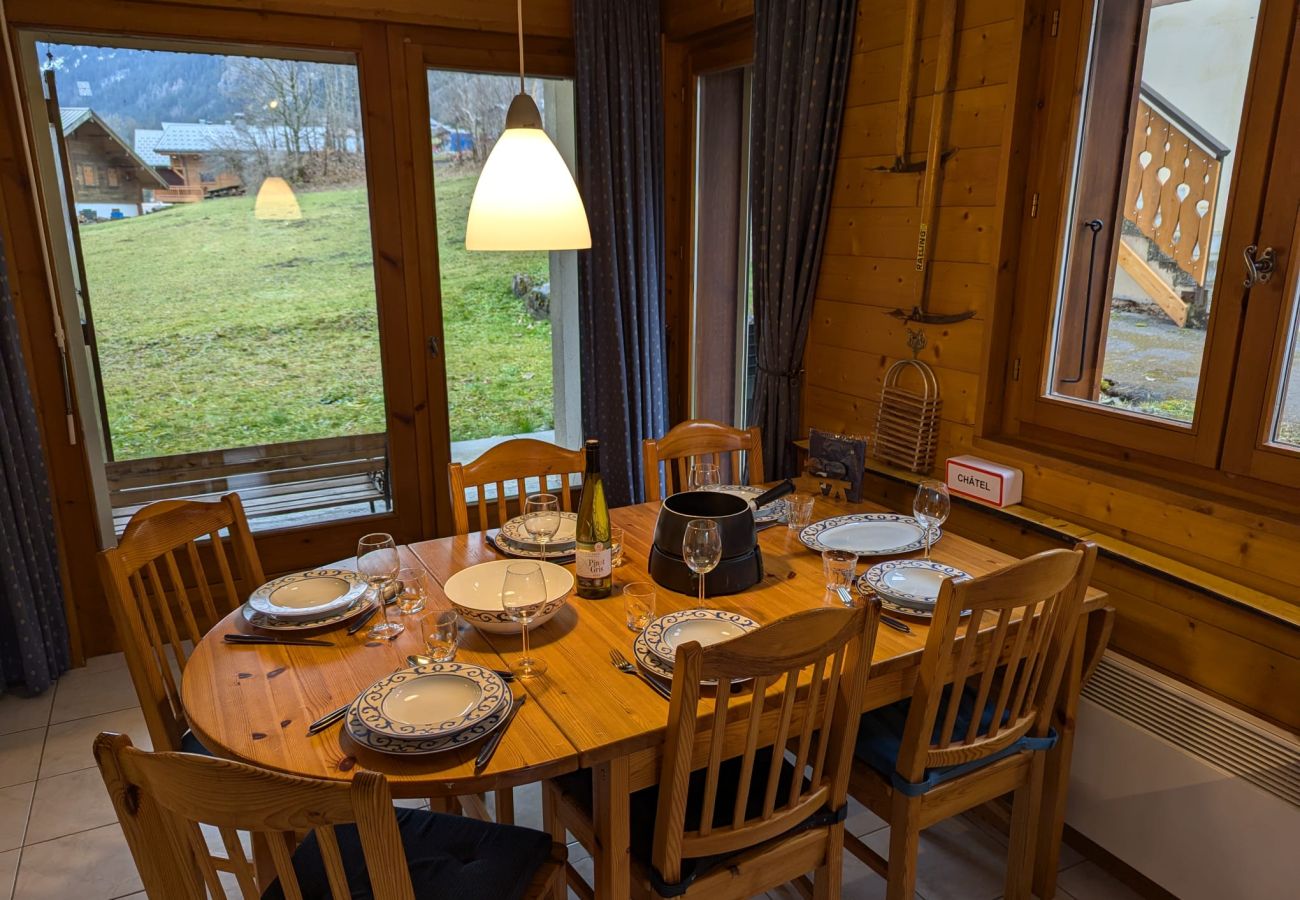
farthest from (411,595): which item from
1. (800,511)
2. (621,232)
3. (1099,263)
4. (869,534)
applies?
(621,232)

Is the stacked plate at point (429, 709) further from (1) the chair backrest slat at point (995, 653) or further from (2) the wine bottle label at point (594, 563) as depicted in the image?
(1) the chair backrest slat at point (995, 653)

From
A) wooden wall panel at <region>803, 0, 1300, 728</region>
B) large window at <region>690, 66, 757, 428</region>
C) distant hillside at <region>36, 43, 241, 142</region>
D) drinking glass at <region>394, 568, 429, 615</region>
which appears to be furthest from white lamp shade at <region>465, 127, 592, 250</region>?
large window at <region>690, 66, 757, 428</region>

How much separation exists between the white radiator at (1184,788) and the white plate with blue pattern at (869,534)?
0.54 m

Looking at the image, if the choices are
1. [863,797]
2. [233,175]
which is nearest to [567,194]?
[863,797]

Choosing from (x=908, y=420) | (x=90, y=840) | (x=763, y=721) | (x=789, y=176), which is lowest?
(x=90, y=840)

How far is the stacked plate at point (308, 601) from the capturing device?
182 cm

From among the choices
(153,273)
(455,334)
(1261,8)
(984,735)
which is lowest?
(984,735)

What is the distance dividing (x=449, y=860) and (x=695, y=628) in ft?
2.01

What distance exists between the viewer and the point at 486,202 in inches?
74.4

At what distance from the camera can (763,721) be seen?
62.9 inches

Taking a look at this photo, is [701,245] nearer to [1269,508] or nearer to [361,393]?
[361,393]

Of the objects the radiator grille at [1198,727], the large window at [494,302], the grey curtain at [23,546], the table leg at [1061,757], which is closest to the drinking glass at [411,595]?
the table leg at [1061,757]

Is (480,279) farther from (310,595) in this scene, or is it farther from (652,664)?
(652,664)

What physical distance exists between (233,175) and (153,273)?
17.9 inches
